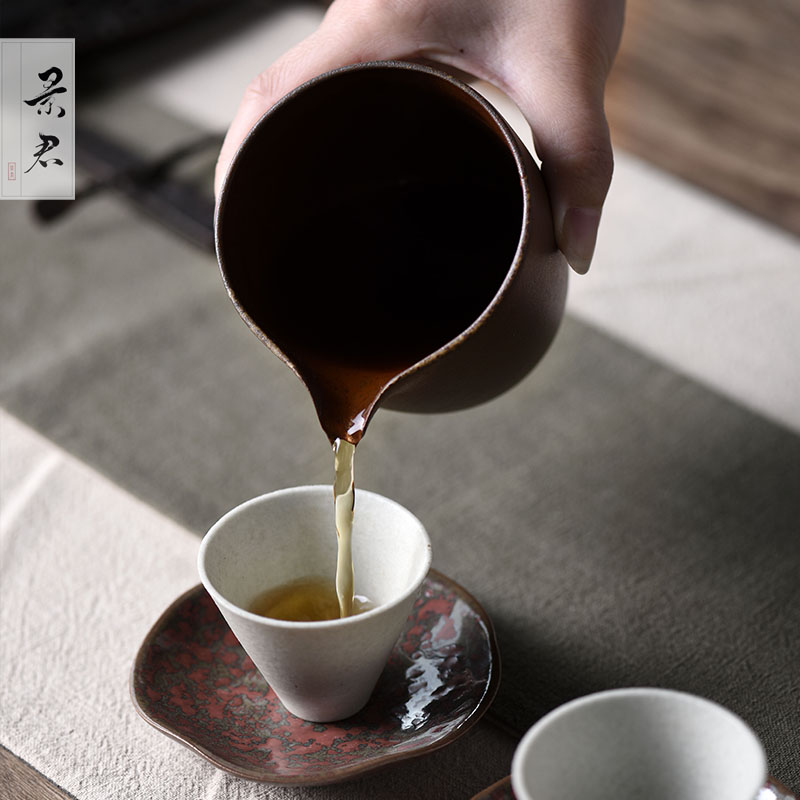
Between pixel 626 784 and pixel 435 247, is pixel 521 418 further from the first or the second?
pixel 626 784

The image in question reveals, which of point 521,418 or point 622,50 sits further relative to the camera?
point 622,50

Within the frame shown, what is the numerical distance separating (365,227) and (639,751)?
1.42 ft

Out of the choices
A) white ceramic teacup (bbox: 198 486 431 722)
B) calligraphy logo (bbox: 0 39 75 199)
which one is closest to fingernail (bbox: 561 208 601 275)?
white ceramic teacup (bbox: 198 486 431 722)

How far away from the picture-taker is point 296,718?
2.41 ft

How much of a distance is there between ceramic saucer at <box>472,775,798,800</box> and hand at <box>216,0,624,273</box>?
355 mm

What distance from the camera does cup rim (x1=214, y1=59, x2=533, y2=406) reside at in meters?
0.66

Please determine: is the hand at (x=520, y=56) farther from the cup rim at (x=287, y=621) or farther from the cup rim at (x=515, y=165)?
the cup rim at (x=287, y=621)

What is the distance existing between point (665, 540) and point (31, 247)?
0.89m

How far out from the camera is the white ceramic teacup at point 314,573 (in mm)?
663

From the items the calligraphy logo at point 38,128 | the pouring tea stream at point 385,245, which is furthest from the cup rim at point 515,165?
the calligraphy logo at point 38,128

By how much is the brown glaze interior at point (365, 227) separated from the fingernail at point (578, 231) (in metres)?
0.05

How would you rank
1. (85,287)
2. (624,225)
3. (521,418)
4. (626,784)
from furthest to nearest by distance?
(624,225), (85,287), (521,418), (626,784)

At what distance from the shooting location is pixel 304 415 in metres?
1.12

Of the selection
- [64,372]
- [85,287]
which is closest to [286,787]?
[64,372]
